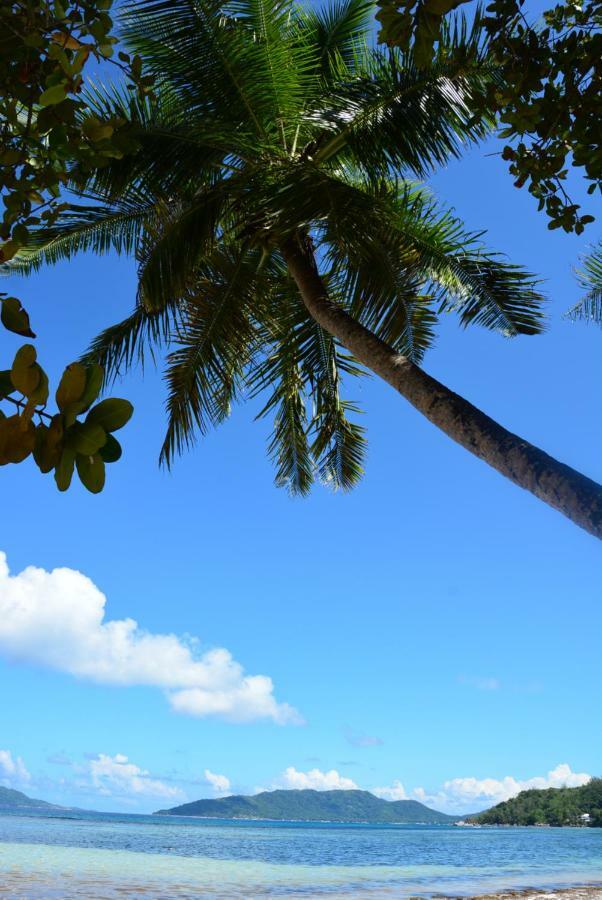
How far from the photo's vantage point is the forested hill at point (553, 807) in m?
73.8

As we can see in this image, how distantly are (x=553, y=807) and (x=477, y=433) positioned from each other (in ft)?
284

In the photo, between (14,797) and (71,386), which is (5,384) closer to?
(71,386)

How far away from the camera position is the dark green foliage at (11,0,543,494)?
5961 mm

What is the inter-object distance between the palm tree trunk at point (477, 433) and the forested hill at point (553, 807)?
7868cm

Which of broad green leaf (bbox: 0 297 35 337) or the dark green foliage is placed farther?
the dark green foliage

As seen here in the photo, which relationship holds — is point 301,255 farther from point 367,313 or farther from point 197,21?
point 197,21

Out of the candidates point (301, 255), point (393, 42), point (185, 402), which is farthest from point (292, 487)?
point (393, 42)

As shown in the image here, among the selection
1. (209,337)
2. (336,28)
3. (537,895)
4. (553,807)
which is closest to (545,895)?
(537,895)

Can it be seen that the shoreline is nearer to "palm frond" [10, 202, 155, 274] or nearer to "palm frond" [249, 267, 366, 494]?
"palm frond" [249, 267, 366, 494]

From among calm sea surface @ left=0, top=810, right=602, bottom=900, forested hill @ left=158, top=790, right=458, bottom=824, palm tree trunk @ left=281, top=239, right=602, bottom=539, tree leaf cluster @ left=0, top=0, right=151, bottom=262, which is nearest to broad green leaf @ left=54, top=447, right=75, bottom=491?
tree leaf cluster @ left=0, top=0, right=151, bottom=262

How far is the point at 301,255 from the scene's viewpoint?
637 centimetres

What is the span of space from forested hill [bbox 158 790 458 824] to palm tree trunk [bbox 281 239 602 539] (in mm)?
139049

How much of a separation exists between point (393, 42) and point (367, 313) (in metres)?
4.82

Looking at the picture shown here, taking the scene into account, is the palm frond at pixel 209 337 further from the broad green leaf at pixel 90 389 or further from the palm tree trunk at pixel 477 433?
the broad green leaf at pixel 90 389
